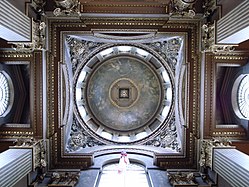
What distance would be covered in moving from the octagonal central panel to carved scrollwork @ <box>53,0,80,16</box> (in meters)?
7.51

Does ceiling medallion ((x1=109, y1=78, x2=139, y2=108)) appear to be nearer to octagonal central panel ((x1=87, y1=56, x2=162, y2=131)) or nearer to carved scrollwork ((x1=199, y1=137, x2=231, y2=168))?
octagonal central panel ((x1=87, y1=56, x2=162, y2=131))

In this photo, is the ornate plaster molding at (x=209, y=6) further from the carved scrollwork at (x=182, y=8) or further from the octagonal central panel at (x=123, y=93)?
the octagonal central panel at (x=123, y=93)

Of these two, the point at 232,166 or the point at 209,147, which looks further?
the point at 209,147

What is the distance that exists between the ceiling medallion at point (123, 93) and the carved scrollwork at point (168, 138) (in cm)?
233

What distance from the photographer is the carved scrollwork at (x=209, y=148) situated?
439 inches

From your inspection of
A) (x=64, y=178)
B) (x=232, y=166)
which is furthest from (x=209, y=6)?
(x=64, y=178)

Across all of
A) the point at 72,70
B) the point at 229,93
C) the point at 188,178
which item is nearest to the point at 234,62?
the point at 229,93

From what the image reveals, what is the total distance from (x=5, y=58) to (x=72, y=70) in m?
3.84

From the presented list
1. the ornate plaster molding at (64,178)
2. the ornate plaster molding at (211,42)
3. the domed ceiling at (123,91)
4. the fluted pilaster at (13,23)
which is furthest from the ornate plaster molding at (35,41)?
the ornate plaster molding at (211,42)

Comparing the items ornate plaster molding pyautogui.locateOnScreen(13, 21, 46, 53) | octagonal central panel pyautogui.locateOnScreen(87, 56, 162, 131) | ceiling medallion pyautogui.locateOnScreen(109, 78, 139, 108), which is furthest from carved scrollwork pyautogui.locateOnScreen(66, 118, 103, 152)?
ornate plaster molding pyautogui.locateOnScreen(13, 21, 46, 53)

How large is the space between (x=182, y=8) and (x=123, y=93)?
9.30 meters

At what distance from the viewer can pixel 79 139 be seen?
14789 millimetres

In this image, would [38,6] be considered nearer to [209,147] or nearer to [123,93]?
[209,147]

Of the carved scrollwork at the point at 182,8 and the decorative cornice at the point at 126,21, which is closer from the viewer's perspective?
the carved scrollwork at the point at 182,8
